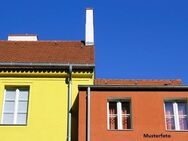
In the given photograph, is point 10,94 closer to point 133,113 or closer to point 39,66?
point 39,66

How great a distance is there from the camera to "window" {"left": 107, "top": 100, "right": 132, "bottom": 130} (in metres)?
22.2

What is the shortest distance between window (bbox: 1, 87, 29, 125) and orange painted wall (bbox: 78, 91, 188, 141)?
10.7ft

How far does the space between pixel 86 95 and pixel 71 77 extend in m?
2.19

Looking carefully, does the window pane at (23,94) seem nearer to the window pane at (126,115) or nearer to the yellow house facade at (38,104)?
the yellow house facade at (38,104)

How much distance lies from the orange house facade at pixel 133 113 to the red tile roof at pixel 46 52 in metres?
3.18

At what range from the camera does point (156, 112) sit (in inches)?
871

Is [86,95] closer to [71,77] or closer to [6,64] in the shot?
[71,77]

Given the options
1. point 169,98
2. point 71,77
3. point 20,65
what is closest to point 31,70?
point 20,65

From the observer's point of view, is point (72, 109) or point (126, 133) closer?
point (126, 133)

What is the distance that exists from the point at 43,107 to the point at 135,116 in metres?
4.84

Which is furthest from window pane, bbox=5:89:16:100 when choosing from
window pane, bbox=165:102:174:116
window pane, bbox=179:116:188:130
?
window pane, bbox=179:116:188:130

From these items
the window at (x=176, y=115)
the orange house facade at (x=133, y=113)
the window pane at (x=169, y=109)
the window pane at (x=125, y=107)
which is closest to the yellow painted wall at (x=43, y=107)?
the orange house facade at (x=133, y=113)

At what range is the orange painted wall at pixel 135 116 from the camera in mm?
21484

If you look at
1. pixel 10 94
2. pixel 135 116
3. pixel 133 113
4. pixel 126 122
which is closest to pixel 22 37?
pixel 10 94
